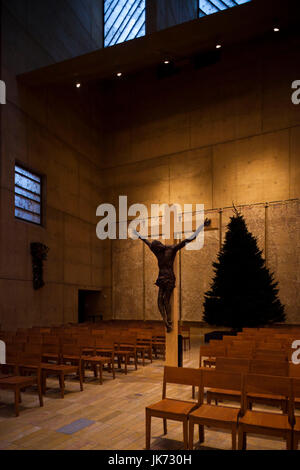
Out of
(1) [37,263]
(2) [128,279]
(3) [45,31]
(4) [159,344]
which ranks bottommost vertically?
(4) [159,344]

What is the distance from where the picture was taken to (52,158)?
17.0m

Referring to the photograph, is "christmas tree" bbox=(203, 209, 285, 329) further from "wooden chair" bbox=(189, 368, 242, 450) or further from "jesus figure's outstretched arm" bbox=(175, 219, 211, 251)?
"wooden chair" bbox=(189, 368, 242, 450)

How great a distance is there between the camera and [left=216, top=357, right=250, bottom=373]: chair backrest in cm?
491

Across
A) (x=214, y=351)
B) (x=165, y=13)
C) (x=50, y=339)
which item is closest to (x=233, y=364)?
(x=214, y=351)

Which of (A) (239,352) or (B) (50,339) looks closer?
(A) (239,352)

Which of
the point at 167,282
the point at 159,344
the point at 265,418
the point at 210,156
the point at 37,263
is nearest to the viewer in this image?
the point at 265,418

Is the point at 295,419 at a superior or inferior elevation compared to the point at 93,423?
superior

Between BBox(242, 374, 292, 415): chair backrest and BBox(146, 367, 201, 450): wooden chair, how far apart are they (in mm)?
535

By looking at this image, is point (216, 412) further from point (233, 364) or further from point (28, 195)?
point (28, 195)

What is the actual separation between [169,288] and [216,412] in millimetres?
4239

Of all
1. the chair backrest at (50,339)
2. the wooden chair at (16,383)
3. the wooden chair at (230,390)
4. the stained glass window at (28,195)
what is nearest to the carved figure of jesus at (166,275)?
the chair backrest at (50,339)

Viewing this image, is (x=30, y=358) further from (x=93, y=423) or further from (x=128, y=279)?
(x=128, y=279)

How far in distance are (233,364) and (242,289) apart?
9.95 m

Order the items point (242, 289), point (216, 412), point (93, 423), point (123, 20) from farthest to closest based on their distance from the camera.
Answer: point (123, 20) < point (242, 289) < point (93, 423) < point (216, 412)
